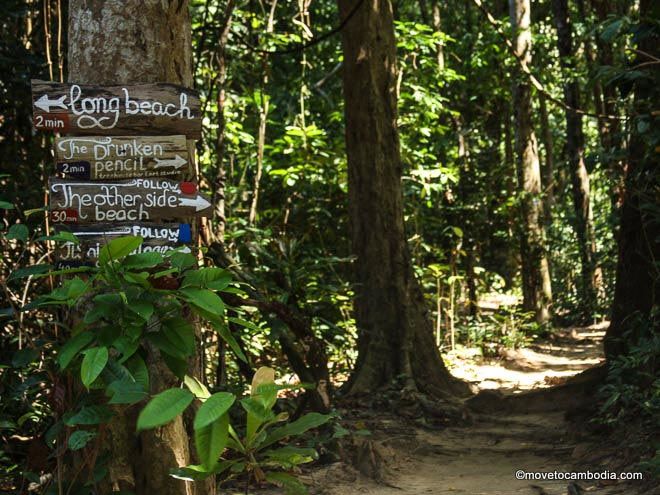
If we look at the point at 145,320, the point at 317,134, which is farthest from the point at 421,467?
the point at 317,134

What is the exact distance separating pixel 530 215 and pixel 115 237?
11.7m

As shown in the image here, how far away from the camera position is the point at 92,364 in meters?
2.50

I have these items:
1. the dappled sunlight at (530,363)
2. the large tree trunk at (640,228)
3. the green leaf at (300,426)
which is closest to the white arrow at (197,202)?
the green leaf at (300,426)

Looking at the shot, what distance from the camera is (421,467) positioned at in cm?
620

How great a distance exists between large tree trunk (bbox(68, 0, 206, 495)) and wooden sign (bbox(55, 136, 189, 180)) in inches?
6.4

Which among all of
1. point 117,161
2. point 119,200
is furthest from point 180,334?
point 117,161

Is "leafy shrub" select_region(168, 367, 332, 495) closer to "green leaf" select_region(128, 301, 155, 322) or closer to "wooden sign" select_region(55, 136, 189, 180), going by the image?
"green leaf" select_region(128, 301, 155, 322)

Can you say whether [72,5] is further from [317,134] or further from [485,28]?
[485,28]

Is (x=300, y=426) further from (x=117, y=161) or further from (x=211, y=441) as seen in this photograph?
(x=117, y=161)

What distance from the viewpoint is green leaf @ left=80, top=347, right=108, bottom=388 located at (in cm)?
246

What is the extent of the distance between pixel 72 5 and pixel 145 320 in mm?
1689

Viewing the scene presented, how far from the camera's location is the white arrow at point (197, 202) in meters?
3.50

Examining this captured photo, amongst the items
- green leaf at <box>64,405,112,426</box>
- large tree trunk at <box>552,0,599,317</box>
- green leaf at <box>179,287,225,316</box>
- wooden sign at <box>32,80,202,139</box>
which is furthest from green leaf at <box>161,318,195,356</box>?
large tree trunk at <box>552,0,599,317</box>

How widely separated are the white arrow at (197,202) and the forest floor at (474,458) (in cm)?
244
